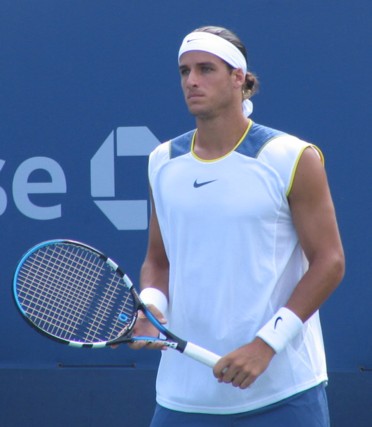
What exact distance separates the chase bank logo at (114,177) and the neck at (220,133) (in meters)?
1.29

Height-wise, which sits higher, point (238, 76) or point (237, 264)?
point (238, 76)

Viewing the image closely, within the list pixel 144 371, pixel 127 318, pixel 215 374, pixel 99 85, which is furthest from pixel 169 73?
pixel 215 374

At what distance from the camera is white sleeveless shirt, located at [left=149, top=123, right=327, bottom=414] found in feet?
8.84

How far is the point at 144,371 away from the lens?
4137mm

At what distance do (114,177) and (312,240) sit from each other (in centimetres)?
158

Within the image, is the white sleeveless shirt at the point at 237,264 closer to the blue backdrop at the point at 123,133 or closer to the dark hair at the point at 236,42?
the dark hair at the point at 236,42

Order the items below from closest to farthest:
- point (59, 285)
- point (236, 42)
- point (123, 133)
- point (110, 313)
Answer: point (236, 42)
point (59, 285)
point (110, 313)
point (123, 133)

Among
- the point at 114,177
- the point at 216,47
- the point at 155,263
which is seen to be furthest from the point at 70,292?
the point at 114,177

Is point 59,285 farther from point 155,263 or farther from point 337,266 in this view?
point 337,266

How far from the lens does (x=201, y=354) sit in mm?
2660

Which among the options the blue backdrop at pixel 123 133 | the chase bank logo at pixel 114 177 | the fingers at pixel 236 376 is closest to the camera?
the fingers at pixel 236 376

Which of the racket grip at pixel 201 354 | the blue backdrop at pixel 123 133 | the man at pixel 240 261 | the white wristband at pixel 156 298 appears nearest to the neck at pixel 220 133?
the man at pixel 240 261

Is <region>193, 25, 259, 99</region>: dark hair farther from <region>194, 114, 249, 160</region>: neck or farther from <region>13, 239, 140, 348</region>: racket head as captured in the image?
<region>13, 239, 140, 348</region>: racket head

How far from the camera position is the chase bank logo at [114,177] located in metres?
4.11
